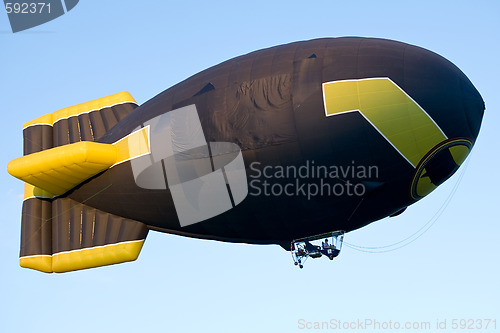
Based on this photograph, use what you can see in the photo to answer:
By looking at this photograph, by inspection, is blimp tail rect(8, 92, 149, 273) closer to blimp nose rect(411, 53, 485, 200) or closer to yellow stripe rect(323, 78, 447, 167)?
yellow stripe rect(323, 78, 447, 167)

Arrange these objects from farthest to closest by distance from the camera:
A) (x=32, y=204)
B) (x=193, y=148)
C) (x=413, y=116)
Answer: (x=32, y=204) → (x=193, y=148) → (x=413, y=116)

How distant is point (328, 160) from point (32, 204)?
10.9 m

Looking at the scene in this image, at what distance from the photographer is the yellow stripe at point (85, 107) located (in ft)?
90.1

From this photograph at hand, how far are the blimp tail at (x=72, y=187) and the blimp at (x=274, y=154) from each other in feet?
0.19

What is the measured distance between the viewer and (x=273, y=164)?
71.1 ft

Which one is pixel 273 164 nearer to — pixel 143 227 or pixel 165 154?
pixel 165 154

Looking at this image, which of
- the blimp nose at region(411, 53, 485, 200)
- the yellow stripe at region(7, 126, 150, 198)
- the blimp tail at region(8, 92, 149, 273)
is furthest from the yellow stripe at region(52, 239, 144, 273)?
the blimp nose at region(411, 53, 485, 200)

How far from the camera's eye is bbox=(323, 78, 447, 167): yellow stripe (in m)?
21.0

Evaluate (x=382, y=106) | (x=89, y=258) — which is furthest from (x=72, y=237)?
(x=382, y=106)

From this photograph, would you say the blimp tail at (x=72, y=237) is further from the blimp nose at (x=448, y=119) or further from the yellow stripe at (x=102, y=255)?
the blimp nose at (x=448, y=119)

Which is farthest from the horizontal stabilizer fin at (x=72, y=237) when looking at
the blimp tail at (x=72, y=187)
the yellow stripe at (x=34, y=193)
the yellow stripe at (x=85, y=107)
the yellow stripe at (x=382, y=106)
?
the yellow stripe at (x=382, y=106)

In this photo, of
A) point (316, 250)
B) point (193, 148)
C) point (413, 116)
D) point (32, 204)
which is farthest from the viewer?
point (32, 204)

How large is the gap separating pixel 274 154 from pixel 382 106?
3196mm

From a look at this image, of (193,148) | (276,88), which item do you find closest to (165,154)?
(193,148)
